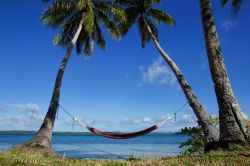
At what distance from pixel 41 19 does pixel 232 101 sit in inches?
362

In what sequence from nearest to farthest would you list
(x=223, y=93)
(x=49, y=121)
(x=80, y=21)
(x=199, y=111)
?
(x=223, y=93) → (x=199, y=111) → (x=49, y=121) → (x=80, y=21)

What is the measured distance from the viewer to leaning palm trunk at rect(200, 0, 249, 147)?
28.3ft

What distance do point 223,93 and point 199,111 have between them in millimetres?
1892

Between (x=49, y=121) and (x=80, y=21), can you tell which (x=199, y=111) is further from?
(x=80, y=21)

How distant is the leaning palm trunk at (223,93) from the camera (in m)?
8.62

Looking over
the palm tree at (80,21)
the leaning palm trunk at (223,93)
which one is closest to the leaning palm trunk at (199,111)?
the leaning palm trunk at (223,93)

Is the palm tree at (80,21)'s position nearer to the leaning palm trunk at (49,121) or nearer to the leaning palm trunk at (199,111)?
the leaning palm trunk at (49,121)

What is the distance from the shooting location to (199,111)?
10.9m

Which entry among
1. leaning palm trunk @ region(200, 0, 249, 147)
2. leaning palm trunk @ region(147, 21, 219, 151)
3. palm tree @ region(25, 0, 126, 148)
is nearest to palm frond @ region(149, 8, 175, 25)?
palm tree @ region(25, 0, 126, 148)

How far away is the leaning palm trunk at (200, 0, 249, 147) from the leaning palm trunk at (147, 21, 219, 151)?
725mm

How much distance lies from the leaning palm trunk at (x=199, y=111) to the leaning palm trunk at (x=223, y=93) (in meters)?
0.72

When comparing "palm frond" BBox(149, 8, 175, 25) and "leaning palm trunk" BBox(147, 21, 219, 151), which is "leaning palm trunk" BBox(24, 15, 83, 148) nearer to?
"leaning palm trunk" BBox(147, 21, 219, 151)

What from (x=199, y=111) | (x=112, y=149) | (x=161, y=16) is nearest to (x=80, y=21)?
(x=161, y=16)

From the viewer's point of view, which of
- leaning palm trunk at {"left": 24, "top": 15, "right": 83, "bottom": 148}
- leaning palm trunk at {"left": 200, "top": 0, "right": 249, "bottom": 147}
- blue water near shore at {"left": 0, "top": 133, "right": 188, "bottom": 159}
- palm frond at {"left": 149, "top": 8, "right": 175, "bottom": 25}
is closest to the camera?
leaning palm trunk at {"left": 200, "top": 0, "right": 249, "bottom": 147}
